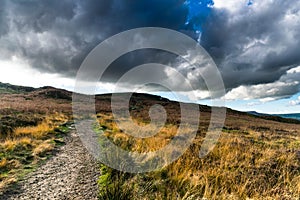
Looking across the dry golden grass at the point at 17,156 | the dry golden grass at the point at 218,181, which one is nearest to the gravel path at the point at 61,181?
the dry golden grass at the point at 17,156

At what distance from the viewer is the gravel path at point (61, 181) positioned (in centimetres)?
518

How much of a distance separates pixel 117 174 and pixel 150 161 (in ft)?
5.45

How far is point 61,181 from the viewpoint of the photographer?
5.95m

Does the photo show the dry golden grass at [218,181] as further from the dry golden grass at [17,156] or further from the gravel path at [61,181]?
the dry golden grass at [17,156]

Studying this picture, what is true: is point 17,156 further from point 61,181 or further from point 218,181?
point 218,181

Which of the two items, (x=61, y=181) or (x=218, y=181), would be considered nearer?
(x=61, y=181)

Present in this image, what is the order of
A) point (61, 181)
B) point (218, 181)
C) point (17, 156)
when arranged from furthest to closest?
point (17, 156), point (218, 181), point (61, 181)

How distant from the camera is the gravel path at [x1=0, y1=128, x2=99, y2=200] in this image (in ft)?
17.0

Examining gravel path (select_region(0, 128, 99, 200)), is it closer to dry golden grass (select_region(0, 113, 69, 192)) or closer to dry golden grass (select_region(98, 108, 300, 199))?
dry golden grass (select_region(0, 113, 69, 192))

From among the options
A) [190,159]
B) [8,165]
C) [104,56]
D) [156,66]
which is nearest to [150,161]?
[190,159]

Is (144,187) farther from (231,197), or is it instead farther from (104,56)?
(104,56)

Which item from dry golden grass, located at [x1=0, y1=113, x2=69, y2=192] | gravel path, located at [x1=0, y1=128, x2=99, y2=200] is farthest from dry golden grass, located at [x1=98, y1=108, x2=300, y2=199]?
dry golden grass, located at [x1=0, y1=113, x2=69, y2=192]

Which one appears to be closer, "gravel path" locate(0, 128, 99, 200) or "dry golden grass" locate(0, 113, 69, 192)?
"gravel path" locate(0, 128, 99, 200)

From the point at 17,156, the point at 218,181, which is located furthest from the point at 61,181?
the point at 218,181
